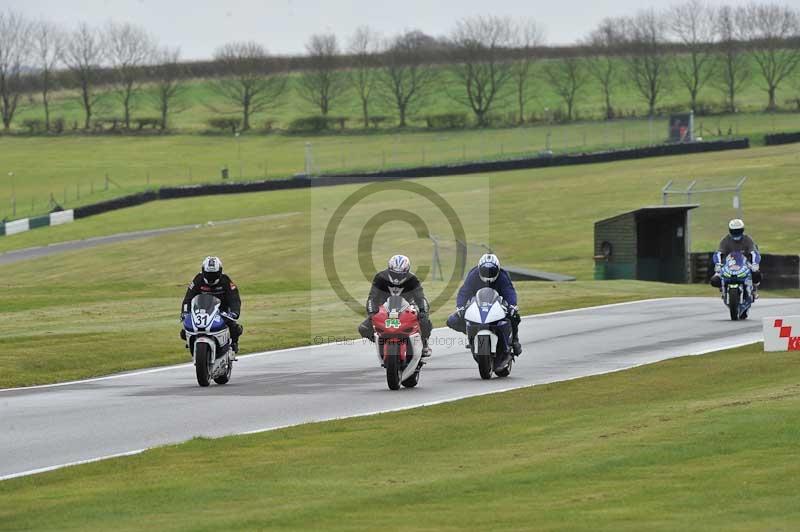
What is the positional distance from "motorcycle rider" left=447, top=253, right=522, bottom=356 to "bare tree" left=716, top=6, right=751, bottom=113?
121 metres

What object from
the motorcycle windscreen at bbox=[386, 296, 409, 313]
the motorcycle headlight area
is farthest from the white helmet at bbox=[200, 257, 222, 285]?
the motorcycle windscreen at bbox=[386, 296, 409, 313]

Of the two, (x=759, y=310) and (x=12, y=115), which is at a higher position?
(x=12, y=115)

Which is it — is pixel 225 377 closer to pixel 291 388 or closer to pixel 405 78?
pixel 291 388

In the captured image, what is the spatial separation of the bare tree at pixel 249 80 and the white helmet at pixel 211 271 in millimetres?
121039

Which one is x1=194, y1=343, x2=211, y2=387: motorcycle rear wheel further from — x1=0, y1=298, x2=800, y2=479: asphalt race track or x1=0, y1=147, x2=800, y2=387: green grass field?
x1=0, y1=147, x2=800, y2=387: green grass field

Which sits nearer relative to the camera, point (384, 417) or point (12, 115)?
point (384, 417)

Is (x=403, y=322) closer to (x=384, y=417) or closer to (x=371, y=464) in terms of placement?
(x=384, y=417)

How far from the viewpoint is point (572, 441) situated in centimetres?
1352

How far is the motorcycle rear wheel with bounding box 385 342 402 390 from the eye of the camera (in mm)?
19230

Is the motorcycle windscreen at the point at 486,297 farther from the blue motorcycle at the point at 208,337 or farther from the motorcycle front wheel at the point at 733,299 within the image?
the motorcycle front wheel at the point at 733,299

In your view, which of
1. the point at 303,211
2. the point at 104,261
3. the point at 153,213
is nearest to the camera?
the point at 104,261

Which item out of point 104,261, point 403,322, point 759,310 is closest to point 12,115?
point 104,261

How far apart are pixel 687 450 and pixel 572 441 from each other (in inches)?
55.3

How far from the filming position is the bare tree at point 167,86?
15162 cm
